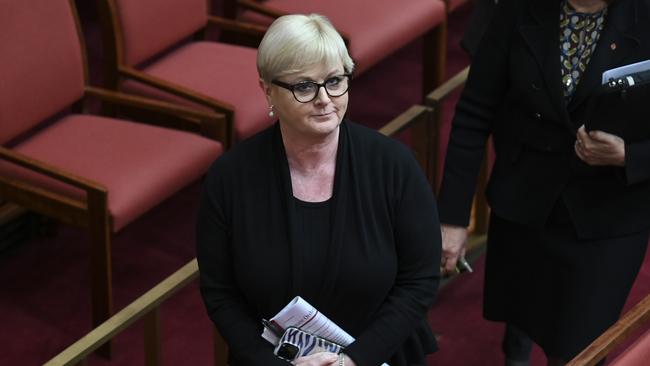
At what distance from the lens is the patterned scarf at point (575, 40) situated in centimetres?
311

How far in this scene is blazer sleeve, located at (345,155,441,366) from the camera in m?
2.79

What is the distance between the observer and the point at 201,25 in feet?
16.2

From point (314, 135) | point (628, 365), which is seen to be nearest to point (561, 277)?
point (628, 365)

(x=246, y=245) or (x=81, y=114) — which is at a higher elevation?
(x=246, y=245)

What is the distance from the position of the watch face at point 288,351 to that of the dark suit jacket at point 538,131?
2.20 ft

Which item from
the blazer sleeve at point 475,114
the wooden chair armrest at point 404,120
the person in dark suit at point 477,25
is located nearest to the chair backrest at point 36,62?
the wooden chair armrest at point 404,120

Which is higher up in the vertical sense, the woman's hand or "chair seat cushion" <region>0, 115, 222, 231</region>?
the woman's hand

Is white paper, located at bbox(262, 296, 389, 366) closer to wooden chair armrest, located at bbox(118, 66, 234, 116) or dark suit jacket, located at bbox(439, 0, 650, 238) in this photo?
dark suit jacket, located at bbox(439, 0, 650, 238)

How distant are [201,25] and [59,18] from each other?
68 cm

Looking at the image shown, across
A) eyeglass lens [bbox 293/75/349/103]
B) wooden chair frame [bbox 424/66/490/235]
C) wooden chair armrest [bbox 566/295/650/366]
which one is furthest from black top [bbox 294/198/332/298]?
wooden chair frame [bbox 424/66/490/235]

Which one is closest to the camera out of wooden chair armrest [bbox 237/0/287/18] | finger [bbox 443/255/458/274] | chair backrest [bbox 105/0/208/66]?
finger [bbox 443/255/458/274]

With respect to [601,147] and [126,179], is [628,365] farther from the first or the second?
[126,179]

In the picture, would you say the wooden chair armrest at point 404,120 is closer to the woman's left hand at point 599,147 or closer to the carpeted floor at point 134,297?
the carpeted floor at point 134,297

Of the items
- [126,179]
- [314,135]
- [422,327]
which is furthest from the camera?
[126,179]
